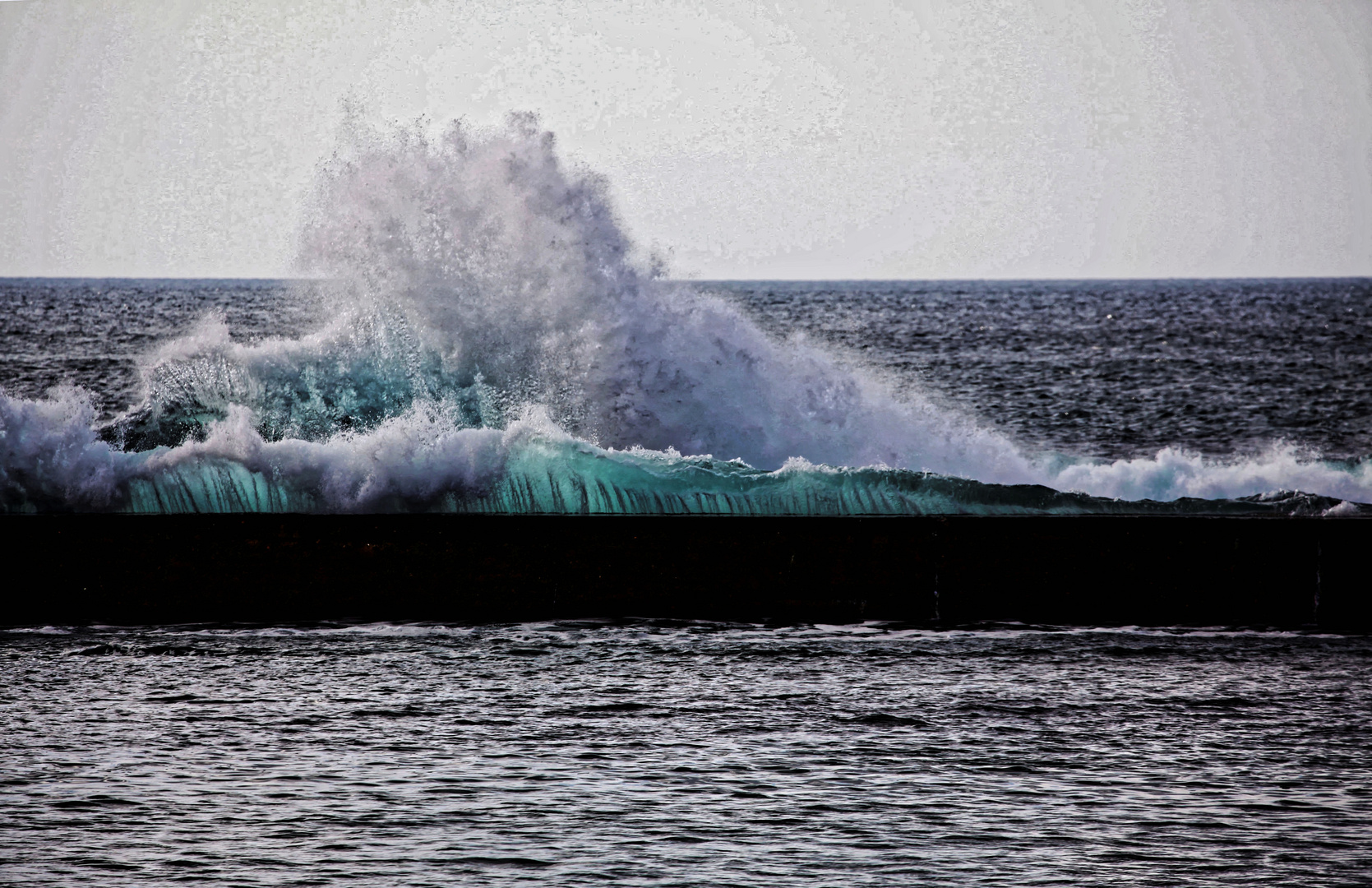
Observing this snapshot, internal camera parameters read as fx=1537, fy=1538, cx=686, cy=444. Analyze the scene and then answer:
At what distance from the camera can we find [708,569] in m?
7.32

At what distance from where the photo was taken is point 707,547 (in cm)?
732

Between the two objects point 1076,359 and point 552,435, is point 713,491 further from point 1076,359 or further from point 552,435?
point 1076,359

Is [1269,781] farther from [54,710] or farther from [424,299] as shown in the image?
[424,299]

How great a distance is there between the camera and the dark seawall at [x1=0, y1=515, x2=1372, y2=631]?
721cm

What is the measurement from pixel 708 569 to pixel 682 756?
249 cm

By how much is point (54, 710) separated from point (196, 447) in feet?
11.8

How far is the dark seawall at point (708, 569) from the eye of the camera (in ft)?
23.7

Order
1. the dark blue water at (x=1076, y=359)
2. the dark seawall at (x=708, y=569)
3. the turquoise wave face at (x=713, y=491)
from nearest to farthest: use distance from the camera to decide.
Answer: the dark seawall at (x=708, y=569), the turquoise wave face at (x=713, y=491), the dark blue water at (x=1076, y=359)

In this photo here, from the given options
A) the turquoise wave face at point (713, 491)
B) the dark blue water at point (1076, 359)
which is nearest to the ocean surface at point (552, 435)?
the turquoise wave face at point (713, 491)

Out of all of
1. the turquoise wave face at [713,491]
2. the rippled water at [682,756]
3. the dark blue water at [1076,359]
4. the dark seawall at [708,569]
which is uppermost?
the dark blue water at [1076,359]

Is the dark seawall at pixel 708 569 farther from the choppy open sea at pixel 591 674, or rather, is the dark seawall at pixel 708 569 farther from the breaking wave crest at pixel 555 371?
the breaking wave crest at pixel 555 371

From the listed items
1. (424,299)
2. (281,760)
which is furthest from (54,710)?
(424,299)

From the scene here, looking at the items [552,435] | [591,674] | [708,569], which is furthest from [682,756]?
[552,435]

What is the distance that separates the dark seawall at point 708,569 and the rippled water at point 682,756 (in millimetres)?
247
